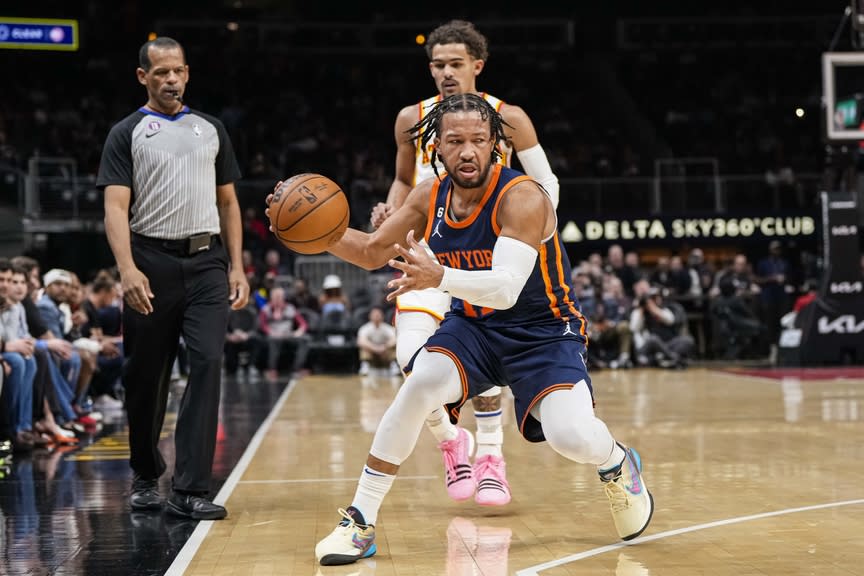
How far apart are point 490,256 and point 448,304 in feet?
4.07

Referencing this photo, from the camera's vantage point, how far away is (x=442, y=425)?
5.55m

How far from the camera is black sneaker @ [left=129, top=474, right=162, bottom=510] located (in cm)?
547

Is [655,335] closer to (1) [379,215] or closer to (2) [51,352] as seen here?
(2) [51,352]

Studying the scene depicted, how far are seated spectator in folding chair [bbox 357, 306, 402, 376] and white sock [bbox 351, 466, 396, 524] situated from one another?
12.1 m

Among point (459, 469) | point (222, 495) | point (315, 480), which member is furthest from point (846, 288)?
point (222, 495)

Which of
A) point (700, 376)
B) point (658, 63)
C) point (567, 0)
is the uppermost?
point (567, 0)

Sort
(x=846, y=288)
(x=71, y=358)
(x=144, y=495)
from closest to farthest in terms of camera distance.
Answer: (x=144, y=495)
(x=71, y=358)
(x=846, y=288)

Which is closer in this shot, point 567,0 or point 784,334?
point 784,334

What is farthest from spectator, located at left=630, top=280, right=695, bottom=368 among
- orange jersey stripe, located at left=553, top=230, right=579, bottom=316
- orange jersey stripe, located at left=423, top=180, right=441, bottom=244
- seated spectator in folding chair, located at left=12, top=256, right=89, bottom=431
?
orange jersey stripe, located at left=423, top=180, right=441, bottom=244

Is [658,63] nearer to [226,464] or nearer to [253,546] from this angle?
[226,464]

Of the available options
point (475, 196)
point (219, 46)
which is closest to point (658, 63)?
point (219, 46)

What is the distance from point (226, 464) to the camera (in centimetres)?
717

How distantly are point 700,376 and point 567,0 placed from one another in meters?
16.9

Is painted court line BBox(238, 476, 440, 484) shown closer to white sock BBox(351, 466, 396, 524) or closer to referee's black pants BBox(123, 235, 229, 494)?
referee's black pants BBox(123, 235, 229, 494)
